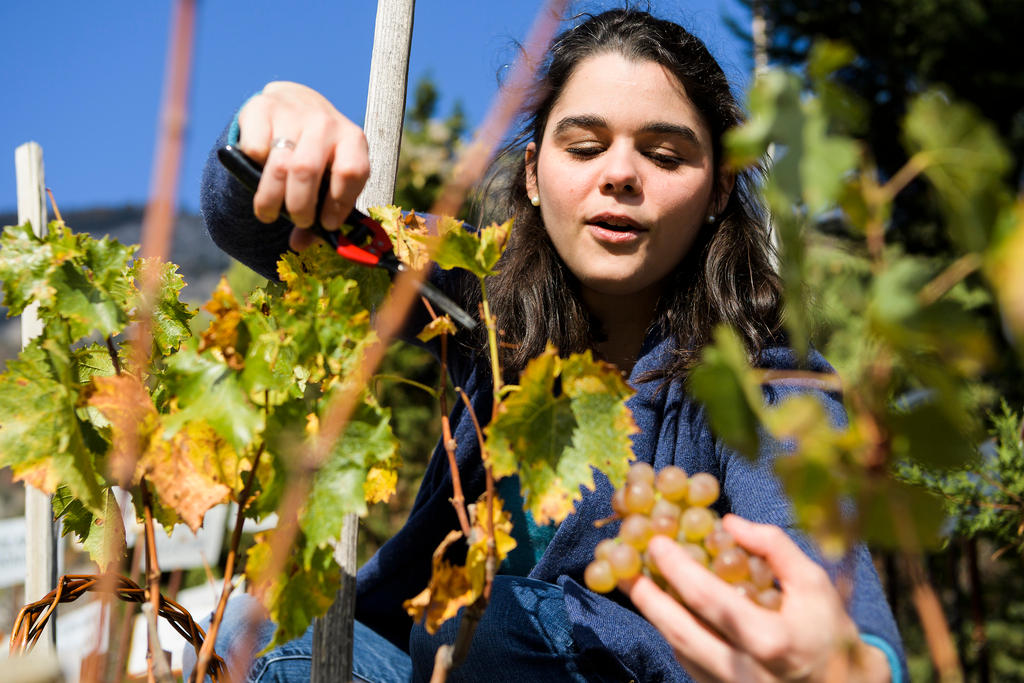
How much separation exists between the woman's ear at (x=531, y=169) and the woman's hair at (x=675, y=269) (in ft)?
0.10

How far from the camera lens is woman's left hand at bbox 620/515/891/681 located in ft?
1.36

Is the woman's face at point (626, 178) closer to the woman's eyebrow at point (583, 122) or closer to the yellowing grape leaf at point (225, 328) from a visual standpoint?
the woman's eyebrow at point (583, 122)

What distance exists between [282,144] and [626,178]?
0.43 meters

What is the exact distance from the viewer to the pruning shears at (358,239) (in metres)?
0.62

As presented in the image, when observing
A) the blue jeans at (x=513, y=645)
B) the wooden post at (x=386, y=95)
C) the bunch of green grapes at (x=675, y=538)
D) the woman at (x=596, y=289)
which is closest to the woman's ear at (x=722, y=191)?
the woman at (x=596, y=289)

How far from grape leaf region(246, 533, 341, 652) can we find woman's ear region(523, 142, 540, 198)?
0.75 meters

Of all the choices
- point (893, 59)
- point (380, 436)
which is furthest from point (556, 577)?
point (893, 59)

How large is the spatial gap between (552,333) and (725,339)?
0.71m

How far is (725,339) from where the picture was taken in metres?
0.34

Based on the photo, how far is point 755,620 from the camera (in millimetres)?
417

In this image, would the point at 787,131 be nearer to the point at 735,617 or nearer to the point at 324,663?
the point at 735,617

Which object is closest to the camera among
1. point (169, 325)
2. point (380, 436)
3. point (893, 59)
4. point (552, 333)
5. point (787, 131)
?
point (787, 131)

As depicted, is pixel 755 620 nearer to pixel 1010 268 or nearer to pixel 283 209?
pixel 1010 268

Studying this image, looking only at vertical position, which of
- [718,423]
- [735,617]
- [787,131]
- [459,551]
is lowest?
[459,551]
